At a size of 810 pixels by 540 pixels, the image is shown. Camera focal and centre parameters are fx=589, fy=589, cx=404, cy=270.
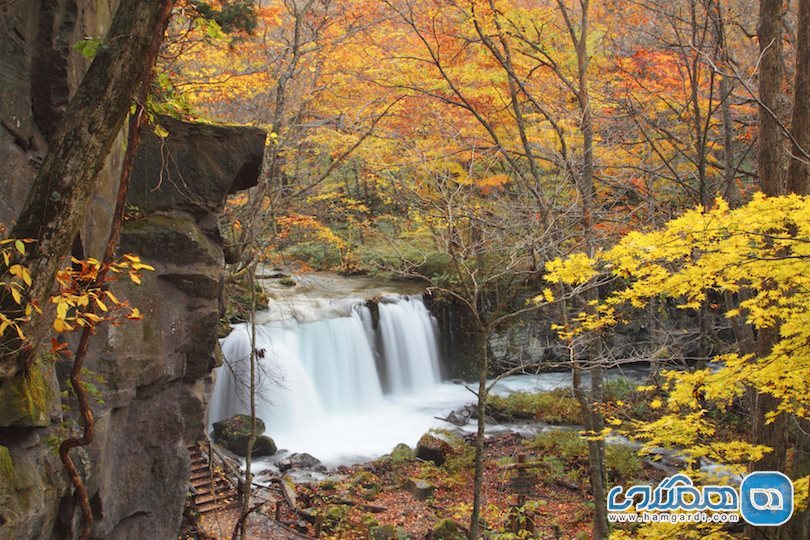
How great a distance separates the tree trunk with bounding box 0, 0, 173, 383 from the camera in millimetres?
3354

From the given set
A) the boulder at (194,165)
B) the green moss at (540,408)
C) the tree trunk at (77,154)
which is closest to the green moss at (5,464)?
the tree trunk at (77,154)

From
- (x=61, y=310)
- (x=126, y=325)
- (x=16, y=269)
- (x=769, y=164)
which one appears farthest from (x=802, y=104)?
(x=126, y=325)

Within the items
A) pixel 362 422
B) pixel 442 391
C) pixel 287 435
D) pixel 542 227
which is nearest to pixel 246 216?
pixel 542 227

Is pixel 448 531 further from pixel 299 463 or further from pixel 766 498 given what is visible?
pixel 766 498

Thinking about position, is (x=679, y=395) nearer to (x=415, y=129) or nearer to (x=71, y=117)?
(x=71, y=117)

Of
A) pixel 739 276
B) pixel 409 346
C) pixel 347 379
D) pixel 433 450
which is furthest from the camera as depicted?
pixel 409 346

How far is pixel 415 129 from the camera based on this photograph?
14141mm

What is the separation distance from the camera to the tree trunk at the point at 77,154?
3354 millimetres

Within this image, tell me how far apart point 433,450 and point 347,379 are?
4484mm

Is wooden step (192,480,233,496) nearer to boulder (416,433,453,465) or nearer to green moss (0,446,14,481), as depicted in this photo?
boulder (416,433,453,465)

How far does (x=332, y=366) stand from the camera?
1689cm

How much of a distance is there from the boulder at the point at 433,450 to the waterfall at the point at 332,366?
2.93 metres

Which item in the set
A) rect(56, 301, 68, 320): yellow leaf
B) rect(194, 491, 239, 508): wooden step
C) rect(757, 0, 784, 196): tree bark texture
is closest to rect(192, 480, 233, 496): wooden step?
rect(194, 491, 239, 508): wooden step

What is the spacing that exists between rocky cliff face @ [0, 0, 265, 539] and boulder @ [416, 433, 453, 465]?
7.44m
